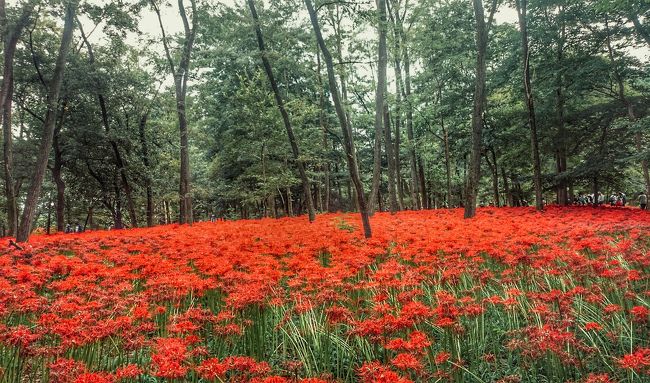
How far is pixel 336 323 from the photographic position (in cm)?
343

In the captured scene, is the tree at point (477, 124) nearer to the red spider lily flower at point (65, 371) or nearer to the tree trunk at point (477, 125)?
the tree trunk at point (477, 125)

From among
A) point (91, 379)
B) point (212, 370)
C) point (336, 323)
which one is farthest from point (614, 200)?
point (91, 379)

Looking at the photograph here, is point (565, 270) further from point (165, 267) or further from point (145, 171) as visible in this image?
point (145, 171)

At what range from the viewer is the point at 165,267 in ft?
18.0

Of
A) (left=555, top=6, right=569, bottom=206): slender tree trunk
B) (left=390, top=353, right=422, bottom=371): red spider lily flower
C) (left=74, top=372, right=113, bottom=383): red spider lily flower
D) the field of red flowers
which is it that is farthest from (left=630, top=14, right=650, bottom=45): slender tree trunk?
(left=74, top=372, right=113, bottom=383): red spider lily flower

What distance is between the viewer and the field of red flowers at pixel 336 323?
2562 mm

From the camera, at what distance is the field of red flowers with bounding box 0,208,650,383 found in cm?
256

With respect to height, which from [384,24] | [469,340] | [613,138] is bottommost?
[469,340]

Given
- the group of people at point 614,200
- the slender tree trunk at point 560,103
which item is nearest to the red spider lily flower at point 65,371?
the slender tree trunk at point 560,103

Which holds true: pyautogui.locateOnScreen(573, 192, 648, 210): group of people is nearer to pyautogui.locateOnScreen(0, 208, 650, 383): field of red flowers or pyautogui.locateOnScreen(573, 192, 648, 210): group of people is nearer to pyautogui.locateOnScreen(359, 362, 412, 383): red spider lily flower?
pyautogui.locateOnScreen(0, 208, 650, 383): field of red flowers

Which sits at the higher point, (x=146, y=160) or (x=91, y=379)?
(x=146, y=160)

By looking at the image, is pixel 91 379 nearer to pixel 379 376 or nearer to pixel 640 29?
pixel 379 376

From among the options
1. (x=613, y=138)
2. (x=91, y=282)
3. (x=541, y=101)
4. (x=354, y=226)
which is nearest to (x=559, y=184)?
(x=613, y=138)

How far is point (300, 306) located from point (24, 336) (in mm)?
2105
